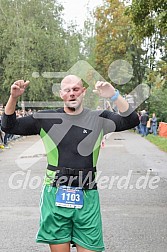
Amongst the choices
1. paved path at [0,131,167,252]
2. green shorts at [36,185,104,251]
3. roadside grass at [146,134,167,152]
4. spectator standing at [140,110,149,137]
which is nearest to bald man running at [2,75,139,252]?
green shorts at [36,185,104,251]

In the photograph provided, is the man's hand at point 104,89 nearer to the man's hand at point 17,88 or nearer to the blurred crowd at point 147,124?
the man's hand at point 17,88

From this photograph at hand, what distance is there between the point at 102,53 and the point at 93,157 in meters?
40.0

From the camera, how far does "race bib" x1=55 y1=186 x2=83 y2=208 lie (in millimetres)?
3928

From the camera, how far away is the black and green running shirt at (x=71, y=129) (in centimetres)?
401

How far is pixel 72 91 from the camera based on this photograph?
12.9ft

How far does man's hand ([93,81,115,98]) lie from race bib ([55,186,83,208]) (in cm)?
78

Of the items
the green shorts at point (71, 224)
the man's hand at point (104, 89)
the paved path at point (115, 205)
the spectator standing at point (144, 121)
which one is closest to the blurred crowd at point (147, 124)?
the spectator standing at point (144, 121)

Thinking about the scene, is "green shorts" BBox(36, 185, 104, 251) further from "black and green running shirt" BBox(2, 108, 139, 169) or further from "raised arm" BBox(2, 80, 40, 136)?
"raised arm" BBox(2, 80, 40, 136)

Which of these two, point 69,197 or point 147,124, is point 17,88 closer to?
point 69,197

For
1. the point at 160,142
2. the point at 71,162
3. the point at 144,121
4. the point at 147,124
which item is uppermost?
the point at 71,162

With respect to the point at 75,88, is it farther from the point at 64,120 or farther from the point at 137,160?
the point at 137,160

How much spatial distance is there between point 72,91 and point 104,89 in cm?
31

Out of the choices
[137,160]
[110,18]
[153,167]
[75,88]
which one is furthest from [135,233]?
[110,18]

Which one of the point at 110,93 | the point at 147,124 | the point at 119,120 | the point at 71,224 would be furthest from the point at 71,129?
the point at 147,124
